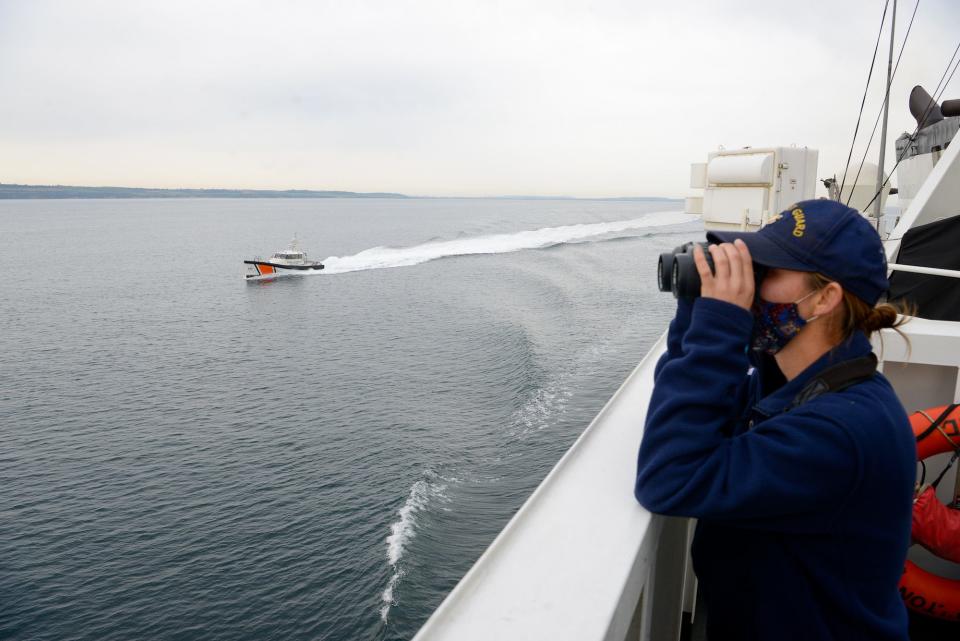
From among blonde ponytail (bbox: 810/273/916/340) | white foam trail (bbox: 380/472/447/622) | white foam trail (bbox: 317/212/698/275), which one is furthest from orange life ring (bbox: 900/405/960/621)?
white foam trail (bbox: 317/212/698/275)

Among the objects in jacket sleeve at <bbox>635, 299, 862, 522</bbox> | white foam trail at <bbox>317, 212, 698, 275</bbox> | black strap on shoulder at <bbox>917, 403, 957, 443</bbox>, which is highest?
jacket sleeve at <bbox>635, 299, 862, 522</bbox>

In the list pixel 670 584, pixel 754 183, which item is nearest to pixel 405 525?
pixel 754 183

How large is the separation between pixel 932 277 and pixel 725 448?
8.25ft

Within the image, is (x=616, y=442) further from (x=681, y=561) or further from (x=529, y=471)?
(x=529, y=471)

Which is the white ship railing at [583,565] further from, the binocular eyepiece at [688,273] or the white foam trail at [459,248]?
the white foam trail at [459,248]

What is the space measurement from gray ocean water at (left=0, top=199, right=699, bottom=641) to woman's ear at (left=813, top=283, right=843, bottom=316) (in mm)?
14071

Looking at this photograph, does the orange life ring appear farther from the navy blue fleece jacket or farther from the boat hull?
the boat hull

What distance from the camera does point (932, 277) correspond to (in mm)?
2980

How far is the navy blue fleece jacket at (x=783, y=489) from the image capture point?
1.01m

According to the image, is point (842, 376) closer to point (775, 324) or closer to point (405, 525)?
point (775, 324)

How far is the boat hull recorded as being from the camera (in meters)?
51.4

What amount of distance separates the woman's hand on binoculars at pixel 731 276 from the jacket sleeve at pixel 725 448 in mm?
25

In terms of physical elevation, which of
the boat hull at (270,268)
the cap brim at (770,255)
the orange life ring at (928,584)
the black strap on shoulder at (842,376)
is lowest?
the boat hull at (270,268)

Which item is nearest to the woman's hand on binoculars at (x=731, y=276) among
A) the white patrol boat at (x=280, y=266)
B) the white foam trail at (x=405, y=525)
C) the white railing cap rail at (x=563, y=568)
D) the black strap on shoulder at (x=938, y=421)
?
the white railing cap rail at (x=563, y=568)
